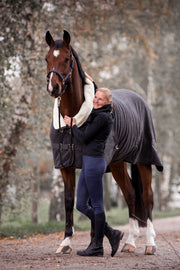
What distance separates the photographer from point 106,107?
513 centimetres

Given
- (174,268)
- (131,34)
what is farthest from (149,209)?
A: (131,34)

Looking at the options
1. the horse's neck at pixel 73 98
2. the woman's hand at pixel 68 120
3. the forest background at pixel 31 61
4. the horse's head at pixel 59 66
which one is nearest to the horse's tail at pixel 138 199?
the horse's neck at pixel 73 98

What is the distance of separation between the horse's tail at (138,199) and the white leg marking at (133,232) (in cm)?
14

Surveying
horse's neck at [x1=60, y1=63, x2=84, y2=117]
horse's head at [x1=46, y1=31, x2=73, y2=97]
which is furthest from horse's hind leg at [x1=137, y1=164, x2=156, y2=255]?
horse's head at [x1=46, y1=31, x2=73, y2=97]

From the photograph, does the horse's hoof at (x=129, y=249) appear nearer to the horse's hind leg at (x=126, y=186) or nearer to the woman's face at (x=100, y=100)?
the horse's hind leg at (x=126, y=186)

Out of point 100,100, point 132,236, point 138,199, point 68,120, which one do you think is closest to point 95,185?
point 68,120

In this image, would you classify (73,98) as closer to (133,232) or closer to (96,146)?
(96,146)

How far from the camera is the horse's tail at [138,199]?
6.82 m

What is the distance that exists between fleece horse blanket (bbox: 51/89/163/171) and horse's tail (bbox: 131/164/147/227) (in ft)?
1.26

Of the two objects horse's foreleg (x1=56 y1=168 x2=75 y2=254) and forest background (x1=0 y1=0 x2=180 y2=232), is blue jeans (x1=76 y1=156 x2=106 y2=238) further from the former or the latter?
forest background (x1=0 y1=0 x2=180 y2=232)

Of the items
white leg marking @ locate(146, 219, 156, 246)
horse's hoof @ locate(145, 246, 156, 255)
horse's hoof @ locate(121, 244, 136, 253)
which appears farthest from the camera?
horse's hoof @ locate(121, 244, 136, 253)

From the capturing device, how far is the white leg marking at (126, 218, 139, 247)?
630 cm

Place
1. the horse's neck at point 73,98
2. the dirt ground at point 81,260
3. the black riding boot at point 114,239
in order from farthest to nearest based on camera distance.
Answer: the horse's neck at point 73,98, the black riding boot at point 114,239, the dirt ground at point 81,260

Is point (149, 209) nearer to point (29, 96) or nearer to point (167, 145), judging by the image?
point (29, 96)
